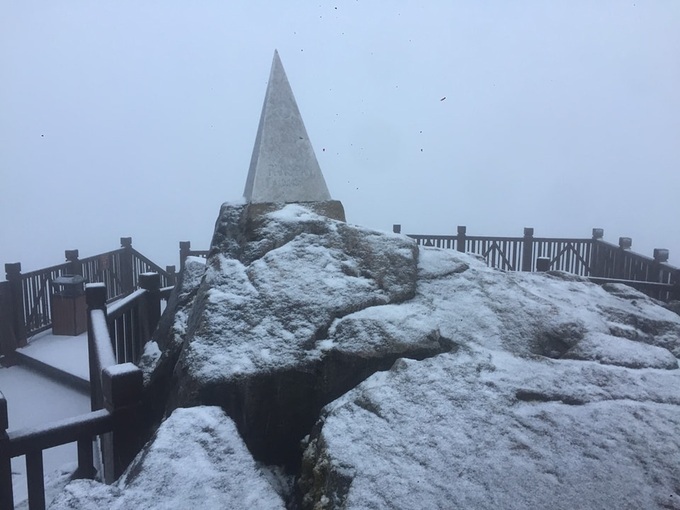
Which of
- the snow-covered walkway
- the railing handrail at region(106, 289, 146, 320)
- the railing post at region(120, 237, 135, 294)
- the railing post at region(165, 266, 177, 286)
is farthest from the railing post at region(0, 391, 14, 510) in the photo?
the railing post at region(120, 237, 135, 294)

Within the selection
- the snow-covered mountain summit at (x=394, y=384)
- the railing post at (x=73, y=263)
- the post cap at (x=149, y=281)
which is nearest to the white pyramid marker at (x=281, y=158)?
the snow-covered mountain summit at (x=394, y=384)

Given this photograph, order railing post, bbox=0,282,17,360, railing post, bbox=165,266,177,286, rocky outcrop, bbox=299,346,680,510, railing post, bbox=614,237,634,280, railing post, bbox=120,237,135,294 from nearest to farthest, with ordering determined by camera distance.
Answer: rocky outcrop, bbox=299,346,680,510
railing post, bbox=0,282,17,360
railing post, bbox=614,237,634,280
railing post, bbox=165,266,177,286
railing post, bbox=120,237,135,294

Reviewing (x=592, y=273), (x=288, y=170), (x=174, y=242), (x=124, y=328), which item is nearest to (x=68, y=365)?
(x=124, y=328)

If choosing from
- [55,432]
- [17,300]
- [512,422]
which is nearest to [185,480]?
[55,432]

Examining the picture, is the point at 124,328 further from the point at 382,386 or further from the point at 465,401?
the point at 465,401

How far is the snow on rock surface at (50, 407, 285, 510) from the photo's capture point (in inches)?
74.7

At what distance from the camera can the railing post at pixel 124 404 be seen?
2729 millimetres

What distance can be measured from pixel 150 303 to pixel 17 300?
15.7 ft

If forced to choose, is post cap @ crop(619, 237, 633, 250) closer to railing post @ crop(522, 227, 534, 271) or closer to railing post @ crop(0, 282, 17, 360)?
railing post @ crop(522, 227, 534, 271)

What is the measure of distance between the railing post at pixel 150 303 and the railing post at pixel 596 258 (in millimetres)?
9358

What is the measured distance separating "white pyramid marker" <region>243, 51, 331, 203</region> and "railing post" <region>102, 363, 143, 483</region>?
5.72 feet

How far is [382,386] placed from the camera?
2.46 m

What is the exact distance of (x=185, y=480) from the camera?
2002 mm

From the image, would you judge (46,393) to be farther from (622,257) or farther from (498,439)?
(622,257)
